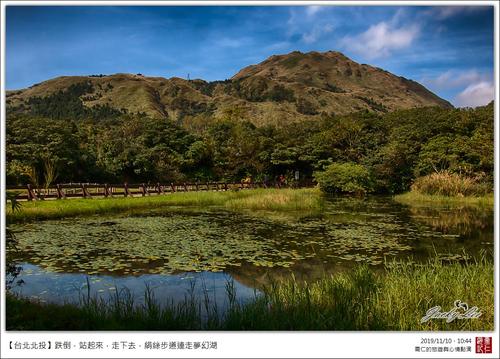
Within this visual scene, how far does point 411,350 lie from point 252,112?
3833 inches

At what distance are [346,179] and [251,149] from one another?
28.8 ft

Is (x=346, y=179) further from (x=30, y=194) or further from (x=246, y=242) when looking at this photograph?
(x=30, y=194)

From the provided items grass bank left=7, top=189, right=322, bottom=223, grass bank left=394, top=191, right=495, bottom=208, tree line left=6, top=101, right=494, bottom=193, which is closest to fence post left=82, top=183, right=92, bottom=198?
grass bank left=7, top=189, right=322, bottom=223

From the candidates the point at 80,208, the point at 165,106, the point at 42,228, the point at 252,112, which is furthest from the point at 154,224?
the point at 165,106

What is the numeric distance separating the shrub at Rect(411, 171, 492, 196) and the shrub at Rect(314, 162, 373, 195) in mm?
4135

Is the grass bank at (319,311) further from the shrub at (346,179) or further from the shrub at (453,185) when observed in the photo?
the shrub at (346,179)

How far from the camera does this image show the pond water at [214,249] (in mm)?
7465

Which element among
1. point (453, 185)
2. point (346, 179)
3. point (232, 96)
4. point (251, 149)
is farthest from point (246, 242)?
point (232, 96)

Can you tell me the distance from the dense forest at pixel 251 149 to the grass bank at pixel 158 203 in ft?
17.5

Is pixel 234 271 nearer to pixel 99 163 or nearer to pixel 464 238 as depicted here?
pixel 464 238

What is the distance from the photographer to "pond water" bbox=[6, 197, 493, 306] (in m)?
7.46

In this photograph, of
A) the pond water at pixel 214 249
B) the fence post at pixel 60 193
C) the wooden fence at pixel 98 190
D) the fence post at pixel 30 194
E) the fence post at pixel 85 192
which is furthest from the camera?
the fence post at pixel 85 192

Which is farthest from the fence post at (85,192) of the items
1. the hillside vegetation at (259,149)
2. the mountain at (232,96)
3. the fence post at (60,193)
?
the mountain at (232,96)

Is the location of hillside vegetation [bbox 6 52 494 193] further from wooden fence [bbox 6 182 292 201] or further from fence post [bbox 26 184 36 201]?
fence post [bbox 26 184 36 201]
